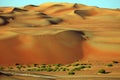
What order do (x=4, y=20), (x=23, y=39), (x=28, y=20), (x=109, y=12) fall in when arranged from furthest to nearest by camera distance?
(x=109, y=12) < (x=28, y=20) < (x=4, y=20) < (x=23, y=39)

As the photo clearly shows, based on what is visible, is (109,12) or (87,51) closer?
(87,51)

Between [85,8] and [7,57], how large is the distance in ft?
310

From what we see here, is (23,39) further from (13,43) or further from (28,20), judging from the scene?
(28,20)

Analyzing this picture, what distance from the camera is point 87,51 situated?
59.8m

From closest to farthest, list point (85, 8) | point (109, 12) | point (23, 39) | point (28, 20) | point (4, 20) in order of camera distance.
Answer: point (23, 39) < point (4, 20) < point (28, 20) < point (109, 12) < point (85, 8)

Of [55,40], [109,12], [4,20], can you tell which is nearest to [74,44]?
[55,40]

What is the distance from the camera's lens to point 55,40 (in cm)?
6312

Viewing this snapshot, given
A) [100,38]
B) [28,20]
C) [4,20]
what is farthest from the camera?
[28,20]

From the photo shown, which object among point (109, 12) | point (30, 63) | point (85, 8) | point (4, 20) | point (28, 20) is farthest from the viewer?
point (85, 8)

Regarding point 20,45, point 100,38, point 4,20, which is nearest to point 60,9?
point 4,20

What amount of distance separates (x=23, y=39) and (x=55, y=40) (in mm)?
5200

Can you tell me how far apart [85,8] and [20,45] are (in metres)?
89.8

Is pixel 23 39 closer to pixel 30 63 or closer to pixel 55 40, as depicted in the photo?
pixel 55 40

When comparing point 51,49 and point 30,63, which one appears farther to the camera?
point 51,49
